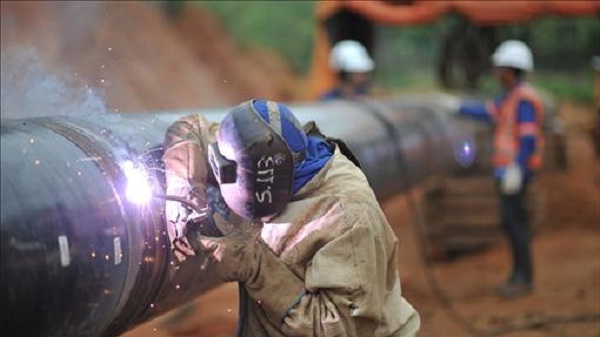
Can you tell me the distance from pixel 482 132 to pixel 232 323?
520 cm

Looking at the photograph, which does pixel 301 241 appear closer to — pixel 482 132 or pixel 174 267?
pixel 174 267

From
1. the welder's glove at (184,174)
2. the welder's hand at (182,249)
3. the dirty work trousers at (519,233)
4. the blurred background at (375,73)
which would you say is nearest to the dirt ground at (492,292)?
the blurred background at (375,73)

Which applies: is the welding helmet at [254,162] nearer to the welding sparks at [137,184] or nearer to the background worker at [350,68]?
the welding sparks at [137,184]

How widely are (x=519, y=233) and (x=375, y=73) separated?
10286 mm

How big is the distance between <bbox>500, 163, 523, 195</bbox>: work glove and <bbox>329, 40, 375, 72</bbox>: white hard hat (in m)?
3.81

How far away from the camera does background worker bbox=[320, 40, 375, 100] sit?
36.5ft

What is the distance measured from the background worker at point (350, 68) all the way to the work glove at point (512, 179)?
2.56m

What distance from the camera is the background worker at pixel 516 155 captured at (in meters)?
8.44

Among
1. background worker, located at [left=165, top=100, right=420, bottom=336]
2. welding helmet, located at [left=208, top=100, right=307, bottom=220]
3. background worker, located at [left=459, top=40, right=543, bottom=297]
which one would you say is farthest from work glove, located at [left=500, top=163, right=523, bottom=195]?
welding helmet, located at [left=208, top=100, right=307, bottom=220]

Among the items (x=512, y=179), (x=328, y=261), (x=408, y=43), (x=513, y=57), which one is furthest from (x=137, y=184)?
(x=408, y=43)

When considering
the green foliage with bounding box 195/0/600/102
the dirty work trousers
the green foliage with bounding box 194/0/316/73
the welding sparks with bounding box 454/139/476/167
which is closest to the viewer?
the dirty work trousers

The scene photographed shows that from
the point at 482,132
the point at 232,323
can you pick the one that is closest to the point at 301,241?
the point at 232,323

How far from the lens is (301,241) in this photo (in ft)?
9.52

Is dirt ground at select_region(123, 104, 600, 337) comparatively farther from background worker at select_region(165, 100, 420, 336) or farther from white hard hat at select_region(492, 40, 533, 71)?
white hard hat at select_region(492, 40, 533, 71)
